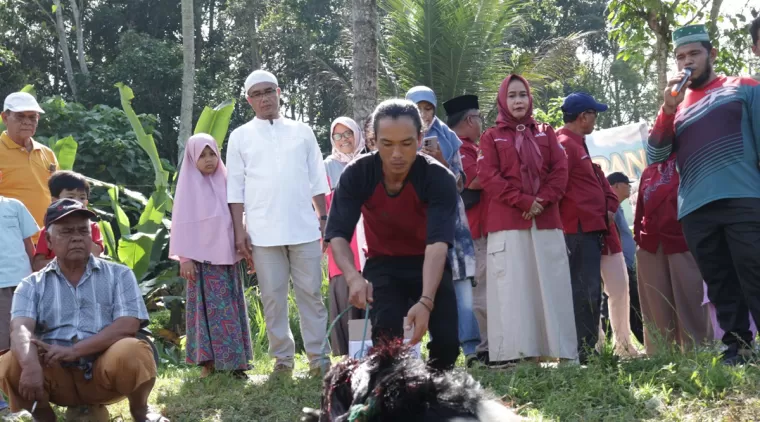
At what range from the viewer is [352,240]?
7332mm

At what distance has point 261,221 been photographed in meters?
6.64

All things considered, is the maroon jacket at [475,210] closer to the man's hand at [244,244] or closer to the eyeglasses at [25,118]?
the man's hand at [244,244]

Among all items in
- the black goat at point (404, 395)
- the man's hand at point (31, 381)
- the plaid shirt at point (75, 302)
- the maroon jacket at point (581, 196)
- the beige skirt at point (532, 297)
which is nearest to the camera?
the black goat at point (404, 395)

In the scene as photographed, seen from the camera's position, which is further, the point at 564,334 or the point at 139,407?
the point at 564,334

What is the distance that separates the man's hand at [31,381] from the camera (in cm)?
475

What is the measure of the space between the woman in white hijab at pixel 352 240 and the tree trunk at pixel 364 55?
2218 mm

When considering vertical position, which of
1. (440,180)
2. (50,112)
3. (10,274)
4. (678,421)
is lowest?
(678,421)

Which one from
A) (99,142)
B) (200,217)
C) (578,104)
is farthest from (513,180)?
(99,142)

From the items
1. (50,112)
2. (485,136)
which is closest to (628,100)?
(50,112)

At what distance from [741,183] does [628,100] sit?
31093mm

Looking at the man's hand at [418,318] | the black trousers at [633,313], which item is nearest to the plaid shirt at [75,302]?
the man's hand at [418,318]

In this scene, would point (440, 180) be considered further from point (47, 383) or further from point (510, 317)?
point (47, 383)

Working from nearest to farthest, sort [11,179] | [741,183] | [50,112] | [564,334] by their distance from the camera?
[741,183]
[564,334]
[11,179]
[50,112]

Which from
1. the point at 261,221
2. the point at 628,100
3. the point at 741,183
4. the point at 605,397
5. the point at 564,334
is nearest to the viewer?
the point at 605,397
